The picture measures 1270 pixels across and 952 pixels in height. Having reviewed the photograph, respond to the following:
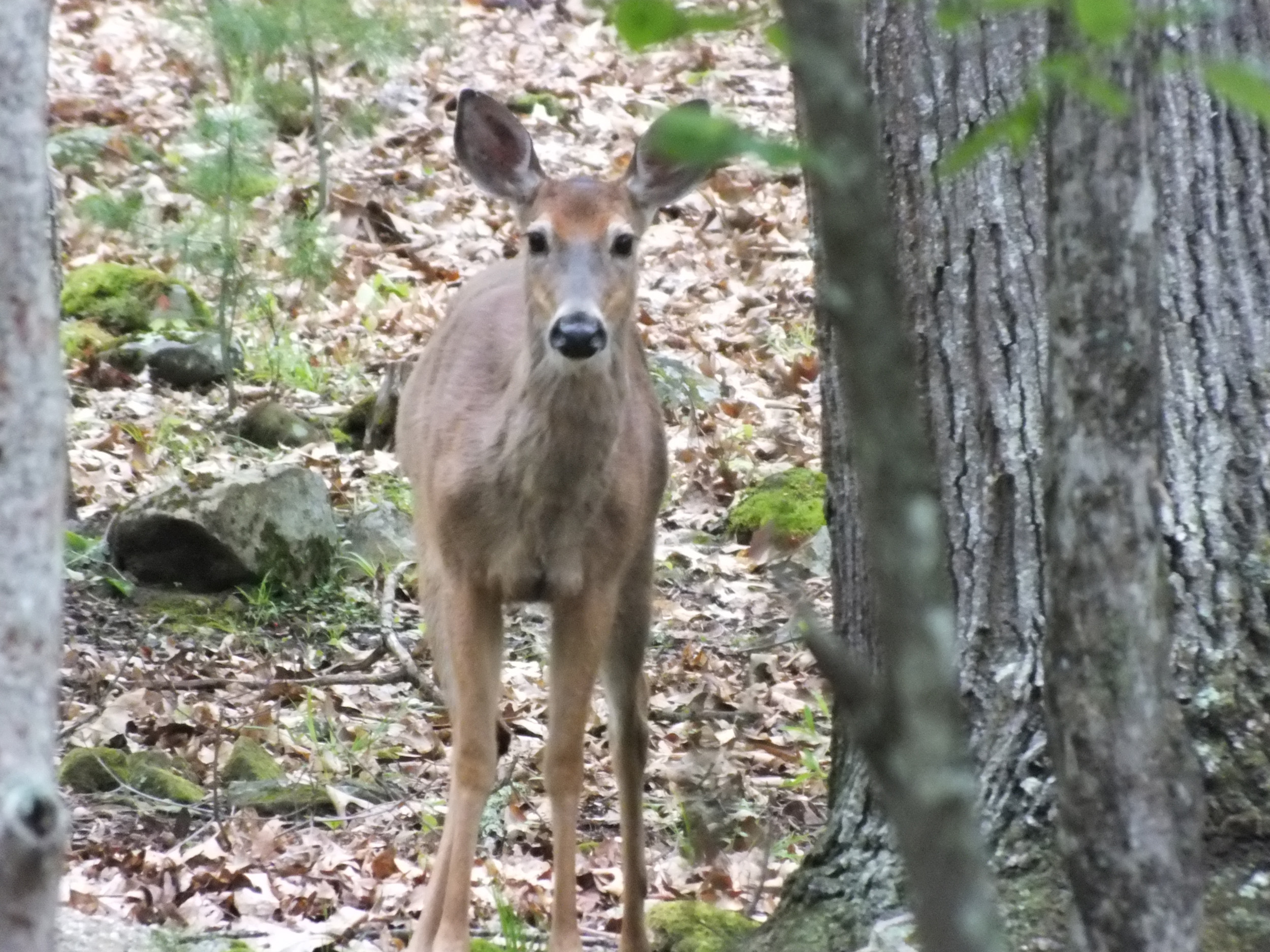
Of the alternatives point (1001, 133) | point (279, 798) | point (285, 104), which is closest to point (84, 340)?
point (285, 104)

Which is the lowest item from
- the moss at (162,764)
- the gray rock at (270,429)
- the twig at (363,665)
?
the moss at (162,764)

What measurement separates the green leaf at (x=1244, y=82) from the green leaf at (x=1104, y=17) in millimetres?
116

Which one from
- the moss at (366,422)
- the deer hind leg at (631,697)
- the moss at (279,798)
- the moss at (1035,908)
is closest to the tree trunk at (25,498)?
the moss at (1035,908)

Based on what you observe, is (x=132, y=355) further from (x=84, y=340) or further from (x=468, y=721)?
(x=468, y=721)

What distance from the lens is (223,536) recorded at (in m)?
8.16

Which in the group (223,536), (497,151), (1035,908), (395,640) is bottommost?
(1035,908)

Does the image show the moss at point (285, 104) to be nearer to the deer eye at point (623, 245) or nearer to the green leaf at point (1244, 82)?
the deer eye at point (623, 245)

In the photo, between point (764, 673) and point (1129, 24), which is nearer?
point (1129, 24)

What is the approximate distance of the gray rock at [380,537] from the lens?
8.66 meters

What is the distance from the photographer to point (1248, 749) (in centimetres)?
398

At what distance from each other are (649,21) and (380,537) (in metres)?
7.10

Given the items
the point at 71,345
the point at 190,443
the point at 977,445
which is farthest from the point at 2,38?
the point at 71,345

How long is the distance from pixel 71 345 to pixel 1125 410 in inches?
361

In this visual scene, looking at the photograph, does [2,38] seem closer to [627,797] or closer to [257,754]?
[627,797]
